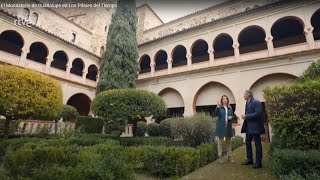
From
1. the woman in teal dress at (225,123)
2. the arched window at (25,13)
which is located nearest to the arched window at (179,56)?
the arched window at (25,13)

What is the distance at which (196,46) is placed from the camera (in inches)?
869

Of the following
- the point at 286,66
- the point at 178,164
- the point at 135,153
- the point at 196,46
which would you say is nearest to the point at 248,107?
the point at 178,164

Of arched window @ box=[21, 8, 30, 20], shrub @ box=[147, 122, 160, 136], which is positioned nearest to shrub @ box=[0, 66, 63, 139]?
shrub @ box=[147, 122, 160, 136]

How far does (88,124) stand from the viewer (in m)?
15.6

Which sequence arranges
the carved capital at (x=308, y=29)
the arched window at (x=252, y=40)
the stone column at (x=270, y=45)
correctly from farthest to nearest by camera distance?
the arched window at (x=252, y=40), the stone column at (x=270, y=45), the carved capital at (x=308, y=29)

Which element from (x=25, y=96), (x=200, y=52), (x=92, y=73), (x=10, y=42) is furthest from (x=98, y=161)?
(x=92, y=73)

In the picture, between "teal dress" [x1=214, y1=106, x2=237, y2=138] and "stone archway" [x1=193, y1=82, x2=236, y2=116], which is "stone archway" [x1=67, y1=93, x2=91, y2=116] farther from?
"teal dress" [x1=214, y1=106, x2=237, y2=138]

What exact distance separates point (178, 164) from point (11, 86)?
31.7 feet

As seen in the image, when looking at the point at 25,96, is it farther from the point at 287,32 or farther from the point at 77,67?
the point at 287,32

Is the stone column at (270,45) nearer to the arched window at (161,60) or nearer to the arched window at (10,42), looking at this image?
the arched window at (161,60)

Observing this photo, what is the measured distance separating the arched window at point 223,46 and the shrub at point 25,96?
49.4ft

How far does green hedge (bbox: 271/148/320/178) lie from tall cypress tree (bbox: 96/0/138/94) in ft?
56.2

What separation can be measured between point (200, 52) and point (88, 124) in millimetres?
13528

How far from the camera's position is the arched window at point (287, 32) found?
57.3 ft
